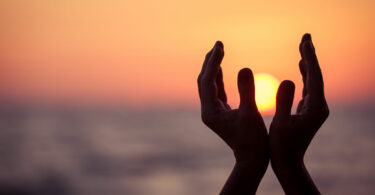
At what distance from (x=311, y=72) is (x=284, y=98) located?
0.17 m

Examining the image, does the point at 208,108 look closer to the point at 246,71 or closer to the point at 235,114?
the point at 235,114

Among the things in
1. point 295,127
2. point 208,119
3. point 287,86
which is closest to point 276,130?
point 295,127

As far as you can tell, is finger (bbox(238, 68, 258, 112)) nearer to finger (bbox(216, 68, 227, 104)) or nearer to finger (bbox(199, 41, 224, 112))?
finger (bbox(199, 41, 224, 112))

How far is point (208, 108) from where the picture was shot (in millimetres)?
2646

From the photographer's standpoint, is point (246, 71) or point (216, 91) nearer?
point (246, 71)

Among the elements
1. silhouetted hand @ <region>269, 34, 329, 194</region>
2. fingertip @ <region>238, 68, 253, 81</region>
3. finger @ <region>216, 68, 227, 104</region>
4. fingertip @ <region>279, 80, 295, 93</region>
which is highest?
finger @ <region>216, 68, 227, 104</region>

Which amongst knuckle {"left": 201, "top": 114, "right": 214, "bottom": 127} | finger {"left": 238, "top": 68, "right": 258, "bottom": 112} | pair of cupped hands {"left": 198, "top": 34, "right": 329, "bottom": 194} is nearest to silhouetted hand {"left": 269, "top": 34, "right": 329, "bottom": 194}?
pair of cupped hands {"left": 198, "top": 34, "right": 329, "bottom": 194}

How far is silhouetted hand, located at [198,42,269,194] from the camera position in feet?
8.13

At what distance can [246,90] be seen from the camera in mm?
2475

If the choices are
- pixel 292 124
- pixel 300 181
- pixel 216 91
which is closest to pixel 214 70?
pixel 216 91

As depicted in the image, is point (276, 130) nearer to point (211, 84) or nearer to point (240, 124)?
point (240, 124)

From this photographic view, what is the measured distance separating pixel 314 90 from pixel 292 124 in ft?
0.55

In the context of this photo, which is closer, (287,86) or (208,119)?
(287,86)

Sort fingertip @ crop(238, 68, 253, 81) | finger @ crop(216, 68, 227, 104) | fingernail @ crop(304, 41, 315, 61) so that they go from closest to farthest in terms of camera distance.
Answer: fingertip @ crop(238, 68, 253, 81) < fingernail @ crop(304, 41, 315, 61) < finger @ crop(216, 68, 227, 104)
